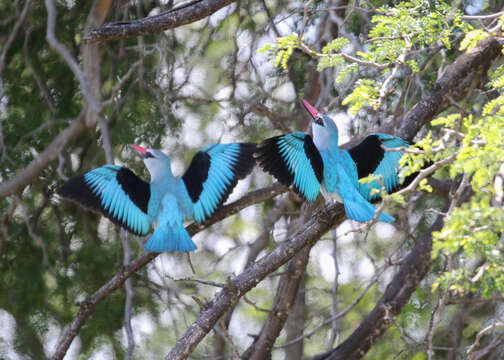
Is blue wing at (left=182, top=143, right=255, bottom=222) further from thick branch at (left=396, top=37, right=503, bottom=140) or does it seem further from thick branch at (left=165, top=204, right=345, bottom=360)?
thick branch at (left=396, top=37, right=503, bottom=140)

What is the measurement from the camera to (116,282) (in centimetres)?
314

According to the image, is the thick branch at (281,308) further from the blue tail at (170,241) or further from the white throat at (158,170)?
the white throat at (158,170)

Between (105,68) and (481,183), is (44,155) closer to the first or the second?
(105,68)

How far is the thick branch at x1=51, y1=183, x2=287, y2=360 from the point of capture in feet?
10.1

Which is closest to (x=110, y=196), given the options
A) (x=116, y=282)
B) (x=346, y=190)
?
(x=116, y=282)

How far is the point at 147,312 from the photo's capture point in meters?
4.32

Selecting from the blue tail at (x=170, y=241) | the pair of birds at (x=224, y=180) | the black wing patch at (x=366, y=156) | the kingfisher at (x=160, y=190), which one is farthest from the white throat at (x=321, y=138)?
the blue tail at (x=170, y=241)

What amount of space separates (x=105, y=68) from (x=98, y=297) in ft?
6.26

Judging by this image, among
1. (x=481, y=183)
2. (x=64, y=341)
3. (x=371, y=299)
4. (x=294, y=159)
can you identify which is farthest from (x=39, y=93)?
(x=481, y=183)

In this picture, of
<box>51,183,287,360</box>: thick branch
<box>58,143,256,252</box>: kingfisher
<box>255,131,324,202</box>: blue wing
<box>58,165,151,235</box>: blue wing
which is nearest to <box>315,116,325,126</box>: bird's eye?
<box>255,131,324,202</box>: blue wing

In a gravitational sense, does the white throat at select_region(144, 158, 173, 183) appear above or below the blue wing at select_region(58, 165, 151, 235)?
above

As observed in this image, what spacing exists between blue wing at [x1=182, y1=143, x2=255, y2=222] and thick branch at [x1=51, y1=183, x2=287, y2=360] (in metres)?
0.06

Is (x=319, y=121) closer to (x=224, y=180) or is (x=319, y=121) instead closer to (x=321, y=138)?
(x=321, y=138)

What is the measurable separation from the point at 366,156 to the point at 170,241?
97 cm
